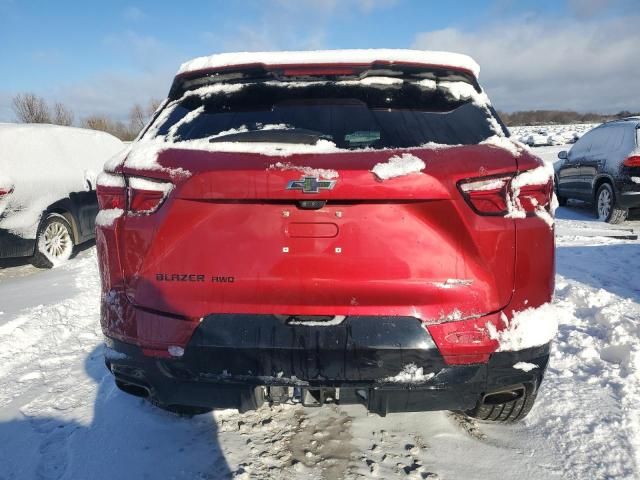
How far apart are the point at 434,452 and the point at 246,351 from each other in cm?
119

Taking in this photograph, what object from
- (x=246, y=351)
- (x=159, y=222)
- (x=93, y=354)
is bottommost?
(x=93, y=354)

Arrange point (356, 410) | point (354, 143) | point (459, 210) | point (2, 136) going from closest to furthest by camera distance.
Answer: point (459, 210) → point (354, 143) → point (356, 410) → point (2, 136)

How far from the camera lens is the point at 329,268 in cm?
181

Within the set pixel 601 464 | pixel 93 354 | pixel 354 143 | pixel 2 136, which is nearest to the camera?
pixel 354 143

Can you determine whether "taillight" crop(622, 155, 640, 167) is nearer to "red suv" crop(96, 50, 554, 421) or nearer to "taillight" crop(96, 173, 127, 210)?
"red suv" crop(96, 50, 554, 421)

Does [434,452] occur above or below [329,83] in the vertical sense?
below

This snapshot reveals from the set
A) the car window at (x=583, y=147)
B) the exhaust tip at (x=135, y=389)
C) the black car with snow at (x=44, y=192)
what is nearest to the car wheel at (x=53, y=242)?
the black car with snow at (x=44, y=192)

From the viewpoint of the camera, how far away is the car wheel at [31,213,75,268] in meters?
6.39

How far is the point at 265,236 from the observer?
6.00 ft

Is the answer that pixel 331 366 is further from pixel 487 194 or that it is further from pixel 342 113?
pixel 342 113

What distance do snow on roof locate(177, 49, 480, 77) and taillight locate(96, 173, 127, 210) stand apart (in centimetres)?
68

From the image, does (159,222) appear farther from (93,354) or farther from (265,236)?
(93,354)

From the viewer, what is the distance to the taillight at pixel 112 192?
2.00 metres

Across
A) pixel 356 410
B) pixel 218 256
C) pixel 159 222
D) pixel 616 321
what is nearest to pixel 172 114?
pixel 159 222
